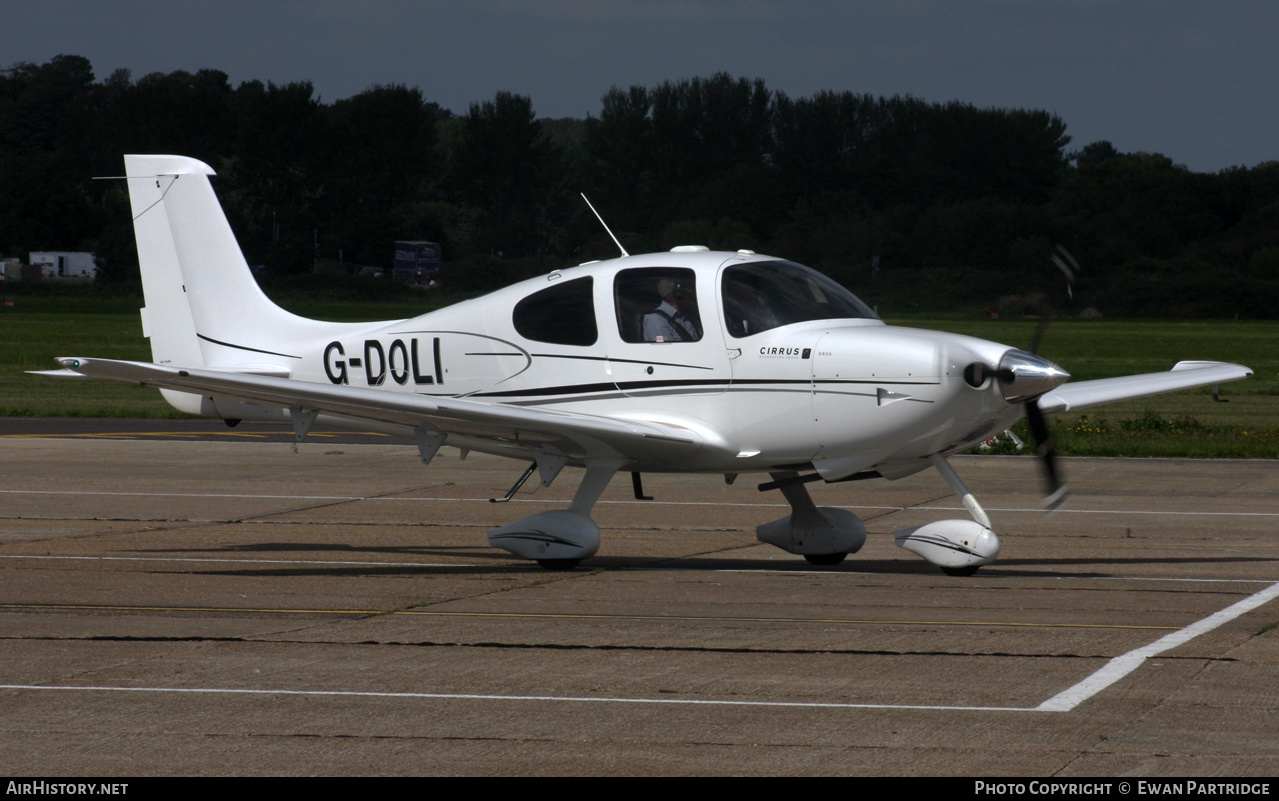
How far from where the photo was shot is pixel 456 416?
10.2m

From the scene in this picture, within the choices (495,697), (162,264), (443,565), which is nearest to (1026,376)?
(495,697)

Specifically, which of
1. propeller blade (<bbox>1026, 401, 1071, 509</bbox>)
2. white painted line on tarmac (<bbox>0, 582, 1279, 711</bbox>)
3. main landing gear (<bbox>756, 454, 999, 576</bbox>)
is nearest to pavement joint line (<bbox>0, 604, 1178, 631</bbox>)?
white painted line on tarmac (<bbox>0, 582, 1279, 711</bbox>)

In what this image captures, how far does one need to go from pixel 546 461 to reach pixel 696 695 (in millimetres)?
4484

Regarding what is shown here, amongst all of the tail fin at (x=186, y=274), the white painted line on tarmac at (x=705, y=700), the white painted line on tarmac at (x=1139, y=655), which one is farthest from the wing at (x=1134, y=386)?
the tail fin at (x=186, y=274)

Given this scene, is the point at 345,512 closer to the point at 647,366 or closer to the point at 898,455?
the point at 647,366

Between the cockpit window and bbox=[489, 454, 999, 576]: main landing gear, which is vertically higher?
the cockpit window

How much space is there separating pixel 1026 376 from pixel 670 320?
2601 millimetres

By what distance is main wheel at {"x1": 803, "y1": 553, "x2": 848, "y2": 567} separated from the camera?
439 inches

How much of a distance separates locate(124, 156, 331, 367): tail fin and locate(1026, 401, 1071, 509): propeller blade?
637cm

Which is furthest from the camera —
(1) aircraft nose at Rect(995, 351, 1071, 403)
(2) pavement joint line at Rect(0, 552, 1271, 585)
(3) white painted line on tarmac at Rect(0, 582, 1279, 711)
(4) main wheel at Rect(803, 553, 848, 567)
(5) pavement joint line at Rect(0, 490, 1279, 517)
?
(5) pavement joint line at Rect(0, 490, 1279, 517)

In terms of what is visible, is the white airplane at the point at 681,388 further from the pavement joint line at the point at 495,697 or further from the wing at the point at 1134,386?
the pavement joint line at the point at 495,697

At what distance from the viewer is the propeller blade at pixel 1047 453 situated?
10159 millimetres

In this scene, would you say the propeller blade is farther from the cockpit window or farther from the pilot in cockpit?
the pilot in cockpit

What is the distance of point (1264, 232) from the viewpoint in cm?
8406
